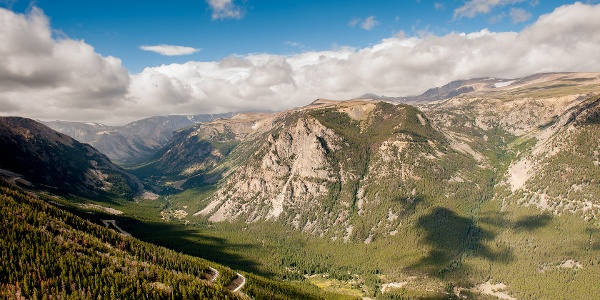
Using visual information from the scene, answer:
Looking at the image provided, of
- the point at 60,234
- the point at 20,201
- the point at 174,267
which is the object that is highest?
the point at 20,201

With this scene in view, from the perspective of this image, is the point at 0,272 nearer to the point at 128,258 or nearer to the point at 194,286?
the point at 128,258

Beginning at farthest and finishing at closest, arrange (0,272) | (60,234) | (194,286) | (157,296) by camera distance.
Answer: (60,234) → (194,286) → (157,296) → (0,272)

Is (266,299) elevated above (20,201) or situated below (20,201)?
below

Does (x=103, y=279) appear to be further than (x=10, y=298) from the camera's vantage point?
Yes

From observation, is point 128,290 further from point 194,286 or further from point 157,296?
point 194,286

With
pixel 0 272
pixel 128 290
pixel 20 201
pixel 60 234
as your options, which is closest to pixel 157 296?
pixel 128 290

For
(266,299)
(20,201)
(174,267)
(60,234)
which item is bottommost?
(266,299)

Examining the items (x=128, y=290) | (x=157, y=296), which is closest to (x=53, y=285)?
(x=128, y=290)

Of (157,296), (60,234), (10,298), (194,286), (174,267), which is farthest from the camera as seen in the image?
(174,267)

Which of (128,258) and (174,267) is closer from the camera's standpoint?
(128,258)
